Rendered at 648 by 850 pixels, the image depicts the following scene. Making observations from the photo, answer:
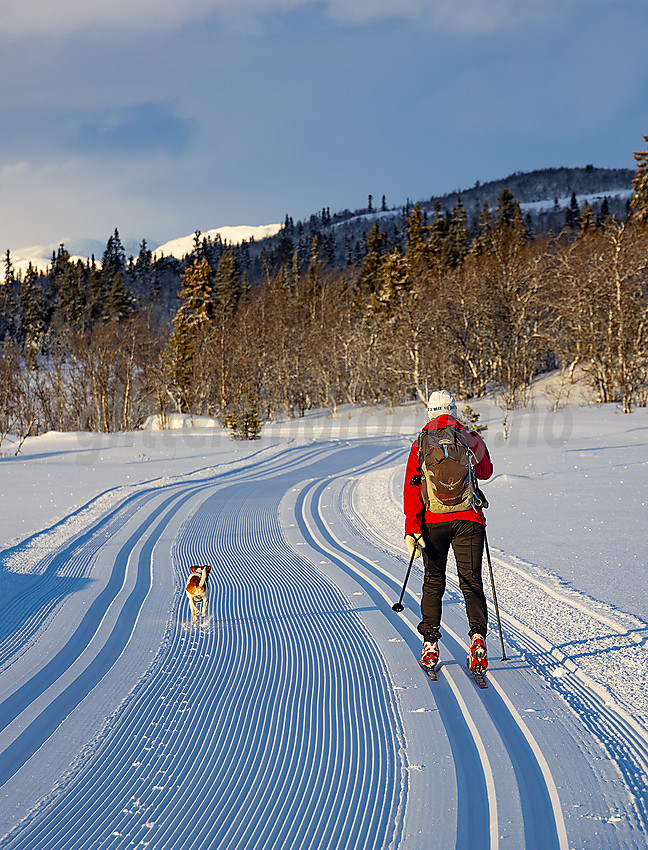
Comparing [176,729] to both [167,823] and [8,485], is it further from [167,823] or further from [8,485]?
[8,485]

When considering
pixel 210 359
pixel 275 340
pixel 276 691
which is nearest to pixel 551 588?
pixel 276 691

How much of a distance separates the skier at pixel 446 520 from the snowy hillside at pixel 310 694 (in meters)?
0.33

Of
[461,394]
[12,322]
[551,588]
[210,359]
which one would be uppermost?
[12,322]

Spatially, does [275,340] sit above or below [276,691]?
above

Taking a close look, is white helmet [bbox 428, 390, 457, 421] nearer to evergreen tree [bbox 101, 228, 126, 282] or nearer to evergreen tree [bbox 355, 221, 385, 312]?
evergreen tree [bbox 355, 221, 385, 312]

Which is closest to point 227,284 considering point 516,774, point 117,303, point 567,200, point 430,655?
point 117,303

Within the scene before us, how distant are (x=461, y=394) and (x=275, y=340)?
17.0 meters

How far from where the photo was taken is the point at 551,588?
5891mm

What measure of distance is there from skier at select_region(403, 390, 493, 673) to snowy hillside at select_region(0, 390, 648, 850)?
0.33 m

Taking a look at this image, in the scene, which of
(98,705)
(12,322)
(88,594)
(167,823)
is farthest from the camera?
(12,322)

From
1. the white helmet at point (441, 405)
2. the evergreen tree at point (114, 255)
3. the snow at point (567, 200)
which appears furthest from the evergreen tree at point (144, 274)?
the white helmet at point (441, 405)

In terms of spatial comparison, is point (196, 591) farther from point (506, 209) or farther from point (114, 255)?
point (114, 255)

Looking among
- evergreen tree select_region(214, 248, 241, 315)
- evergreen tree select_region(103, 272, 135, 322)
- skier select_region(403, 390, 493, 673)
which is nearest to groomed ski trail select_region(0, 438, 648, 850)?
skier select_region(403, 390, 493, 673)

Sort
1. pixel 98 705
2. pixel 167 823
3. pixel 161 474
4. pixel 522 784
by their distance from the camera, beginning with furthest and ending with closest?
pixel 161 474, pixel 98 705, pixel 522 784, pixel 167 823
